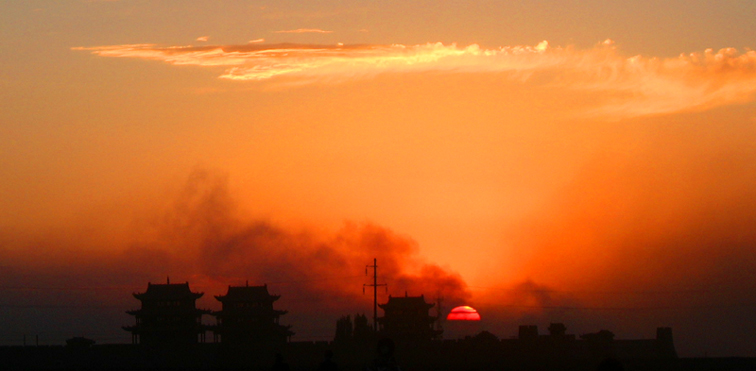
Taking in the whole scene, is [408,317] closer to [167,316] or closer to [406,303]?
[406,303]

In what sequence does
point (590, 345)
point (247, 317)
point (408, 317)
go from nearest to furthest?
point (590, 345) → point (247, 317) → point (408, 317)

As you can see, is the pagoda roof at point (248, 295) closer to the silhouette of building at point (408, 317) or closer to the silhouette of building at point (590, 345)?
the silhouette of building at point (408, 317)

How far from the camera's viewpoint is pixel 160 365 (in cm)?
5912

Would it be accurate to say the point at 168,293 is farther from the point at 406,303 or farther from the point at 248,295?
the point at 406,303

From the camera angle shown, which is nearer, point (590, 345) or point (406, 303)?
point (590, 345)

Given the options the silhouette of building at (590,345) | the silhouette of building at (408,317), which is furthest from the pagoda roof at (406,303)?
the silhouette of building at (590,345)

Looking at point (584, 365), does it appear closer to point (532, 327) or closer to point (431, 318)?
point (532, 327)

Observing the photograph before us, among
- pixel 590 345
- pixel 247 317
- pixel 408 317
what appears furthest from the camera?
pixel 408 317

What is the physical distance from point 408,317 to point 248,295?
16.4 meters

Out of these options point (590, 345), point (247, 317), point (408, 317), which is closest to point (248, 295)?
point (247, 317)

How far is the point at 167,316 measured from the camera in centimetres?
7738

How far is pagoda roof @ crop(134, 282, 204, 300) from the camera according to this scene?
77.6 metres

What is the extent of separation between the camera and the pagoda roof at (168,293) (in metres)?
77.6

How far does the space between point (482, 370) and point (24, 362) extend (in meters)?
32.2
